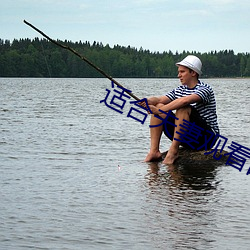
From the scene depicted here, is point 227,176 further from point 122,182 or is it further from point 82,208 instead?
point 82,208

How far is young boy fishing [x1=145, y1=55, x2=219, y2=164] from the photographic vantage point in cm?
889

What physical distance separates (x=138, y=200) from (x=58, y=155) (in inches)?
151

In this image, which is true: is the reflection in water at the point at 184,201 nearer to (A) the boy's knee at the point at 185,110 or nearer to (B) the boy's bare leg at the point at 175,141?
(B) the boy's bare leg at the point at 175,141

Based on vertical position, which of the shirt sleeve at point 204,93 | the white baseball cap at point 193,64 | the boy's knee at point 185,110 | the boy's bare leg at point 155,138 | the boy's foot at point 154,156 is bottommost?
the boy's foot at point 154,156

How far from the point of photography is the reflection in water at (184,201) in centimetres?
548

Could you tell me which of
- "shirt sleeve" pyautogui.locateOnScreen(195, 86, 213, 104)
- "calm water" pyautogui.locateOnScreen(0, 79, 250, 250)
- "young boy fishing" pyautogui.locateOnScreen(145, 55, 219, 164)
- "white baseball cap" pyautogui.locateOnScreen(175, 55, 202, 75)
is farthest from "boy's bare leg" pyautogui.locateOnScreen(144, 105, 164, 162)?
"white baseball cap" pyautogui.locateOnScreen(175, 55, 202, 75)

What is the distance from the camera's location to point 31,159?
9.91m

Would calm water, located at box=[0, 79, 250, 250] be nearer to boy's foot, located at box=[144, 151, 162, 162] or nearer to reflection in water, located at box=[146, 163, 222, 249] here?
reflection in water, located at box=[146, 163, 222, 249]

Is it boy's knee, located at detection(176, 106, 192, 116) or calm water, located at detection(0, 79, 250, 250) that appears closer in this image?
calm water, located at detection(0, 79, 250, 250)

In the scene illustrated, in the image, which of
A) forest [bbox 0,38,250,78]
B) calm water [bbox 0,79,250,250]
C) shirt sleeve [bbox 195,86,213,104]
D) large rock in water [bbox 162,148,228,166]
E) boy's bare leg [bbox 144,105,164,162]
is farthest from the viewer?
forest [bbox 0,38,250,78]

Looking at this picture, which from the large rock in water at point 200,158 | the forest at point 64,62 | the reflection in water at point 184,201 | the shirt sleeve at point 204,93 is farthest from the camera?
the forest at point 64,62

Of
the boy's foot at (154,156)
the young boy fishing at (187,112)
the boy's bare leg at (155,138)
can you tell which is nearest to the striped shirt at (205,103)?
the young boy fishing at (187,112)

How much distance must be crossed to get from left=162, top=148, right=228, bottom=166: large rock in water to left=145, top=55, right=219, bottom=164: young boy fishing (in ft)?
0.39

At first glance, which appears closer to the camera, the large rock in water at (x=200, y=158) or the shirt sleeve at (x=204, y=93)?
the shirt sleeve at (x=204, y=93)
